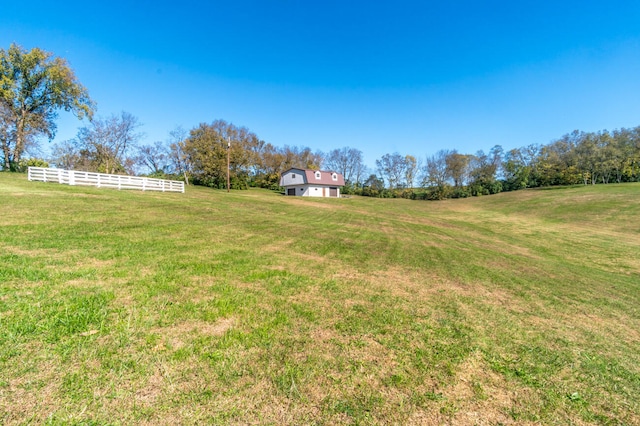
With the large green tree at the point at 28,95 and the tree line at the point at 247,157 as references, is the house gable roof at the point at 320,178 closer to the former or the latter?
the tree line at the point at 247,157

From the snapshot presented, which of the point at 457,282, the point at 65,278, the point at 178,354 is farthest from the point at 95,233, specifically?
the point at 457,282

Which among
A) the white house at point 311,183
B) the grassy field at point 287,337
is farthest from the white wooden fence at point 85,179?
the white house at point 311,183

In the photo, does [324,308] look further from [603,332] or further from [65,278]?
[603,332]

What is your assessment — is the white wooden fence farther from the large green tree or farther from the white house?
the white house

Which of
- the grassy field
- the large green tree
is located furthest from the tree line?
the grassy field

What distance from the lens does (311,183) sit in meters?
44.8

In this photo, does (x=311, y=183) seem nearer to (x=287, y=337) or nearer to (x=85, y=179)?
(x=85, y=179)

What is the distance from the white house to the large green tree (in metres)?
30.4

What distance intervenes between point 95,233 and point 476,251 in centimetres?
1413

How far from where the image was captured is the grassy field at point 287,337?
7.84 feet

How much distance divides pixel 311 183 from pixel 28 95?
118 ft

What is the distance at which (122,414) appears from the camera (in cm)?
→ 212

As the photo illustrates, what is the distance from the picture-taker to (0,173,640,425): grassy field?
7.84 ft

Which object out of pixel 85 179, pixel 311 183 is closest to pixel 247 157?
pixel 311 183
